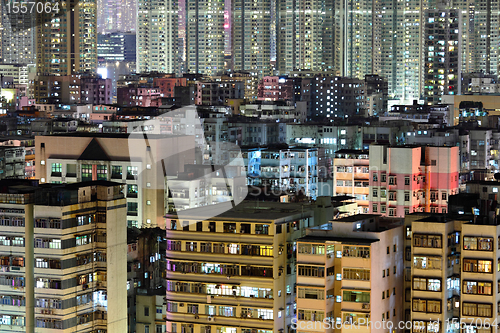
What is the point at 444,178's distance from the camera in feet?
122

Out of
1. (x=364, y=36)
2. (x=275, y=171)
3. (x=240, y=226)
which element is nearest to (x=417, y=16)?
(x=364, y=36)

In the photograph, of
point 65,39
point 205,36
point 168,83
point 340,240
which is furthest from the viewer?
point 205,36

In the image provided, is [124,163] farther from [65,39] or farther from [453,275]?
[65,39]

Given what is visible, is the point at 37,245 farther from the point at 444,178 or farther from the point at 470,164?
the point at 470,164

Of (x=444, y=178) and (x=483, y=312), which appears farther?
(x=444, y=178)

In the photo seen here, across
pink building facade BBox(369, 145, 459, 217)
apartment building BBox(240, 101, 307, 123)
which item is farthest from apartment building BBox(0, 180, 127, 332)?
apartment building BBox(240, 101, 307, 123)

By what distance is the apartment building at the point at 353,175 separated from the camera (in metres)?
42.5

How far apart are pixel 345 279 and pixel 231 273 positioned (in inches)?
143

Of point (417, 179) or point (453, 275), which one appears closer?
point (453, 275)

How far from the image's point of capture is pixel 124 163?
40.9 metres

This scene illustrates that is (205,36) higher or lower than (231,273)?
higher

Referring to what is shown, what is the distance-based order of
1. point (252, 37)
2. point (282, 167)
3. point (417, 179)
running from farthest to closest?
1. point (252, 37)
2. point (282, 167)
3. point (417, 179)

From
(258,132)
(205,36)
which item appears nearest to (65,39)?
(205,36)

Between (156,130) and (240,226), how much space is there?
38388 mm
